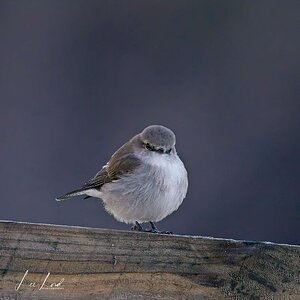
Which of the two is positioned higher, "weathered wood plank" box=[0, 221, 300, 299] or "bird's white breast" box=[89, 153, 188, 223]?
"weathered wood plank" box=[0, 221, 300, 299]

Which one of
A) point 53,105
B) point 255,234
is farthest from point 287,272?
point 53,105

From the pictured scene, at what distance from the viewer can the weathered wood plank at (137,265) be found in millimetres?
2672

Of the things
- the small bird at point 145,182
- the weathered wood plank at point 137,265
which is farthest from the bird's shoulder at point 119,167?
the weathered wood plank at point 137,265

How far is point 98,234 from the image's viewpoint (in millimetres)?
2812

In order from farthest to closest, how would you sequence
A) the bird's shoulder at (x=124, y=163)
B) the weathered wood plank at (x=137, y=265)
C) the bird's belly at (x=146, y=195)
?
the bird's shoulder at (x=124, y=163)
the bird's belly at (x=146, y=195)
the weathered wood plank at (x=137, y=265)

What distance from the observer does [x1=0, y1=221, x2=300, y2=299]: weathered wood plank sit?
8.77 ft

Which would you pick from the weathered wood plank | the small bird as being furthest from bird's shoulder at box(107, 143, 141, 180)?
the weathered wood plank

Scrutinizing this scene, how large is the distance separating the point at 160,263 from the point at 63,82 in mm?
4736

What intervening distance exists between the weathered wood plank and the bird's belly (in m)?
1.37

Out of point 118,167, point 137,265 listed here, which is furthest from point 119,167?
point 137,265

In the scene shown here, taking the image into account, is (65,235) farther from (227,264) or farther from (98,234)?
(227,264)

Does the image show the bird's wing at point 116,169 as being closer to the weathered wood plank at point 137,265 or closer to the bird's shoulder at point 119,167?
the bird's shoulder at point 119,167

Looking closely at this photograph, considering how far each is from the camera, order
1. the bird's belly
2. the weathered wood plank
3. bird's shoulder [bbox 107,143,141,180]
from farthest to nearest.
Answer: bird's shoulder [bbox 107,143,141,180] → the bird's belly → the weathered wood plank

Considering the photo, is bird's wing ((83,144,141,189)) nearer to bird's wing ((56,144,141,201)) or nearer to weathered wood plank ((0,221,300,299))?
bird's wing ((56,144,141,201))
